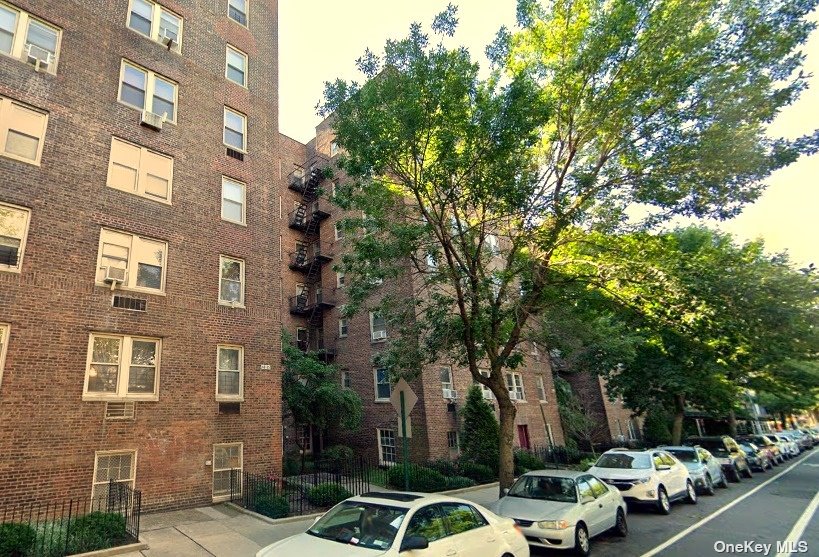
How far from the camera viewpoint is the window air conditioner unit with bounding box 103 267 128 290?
1177cm

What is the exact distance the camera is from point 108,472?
10844 millimetres

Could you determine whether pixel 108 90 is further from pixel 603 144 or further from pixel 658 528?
pixel 658 528

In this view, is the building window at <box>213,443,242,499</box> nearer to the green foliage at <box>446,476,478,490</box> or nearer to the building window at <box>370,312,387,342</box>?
the green foliage at <box>446,476,478,490</box>

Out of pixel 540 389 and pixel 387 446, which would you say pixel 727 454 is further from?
pixel 387 446

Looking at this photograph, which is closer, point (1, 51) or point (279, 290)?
point (1, 51)

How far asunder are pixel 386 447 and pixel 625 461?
1106cm

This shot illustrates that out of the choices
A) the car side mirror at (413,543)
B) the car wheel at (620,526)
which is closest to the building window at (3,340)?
the car side mirror at (413,543)

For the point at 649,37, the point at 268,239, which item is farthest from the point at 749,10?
the point at 268,239

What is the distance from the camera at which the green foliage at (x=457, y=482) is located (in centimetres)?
1555

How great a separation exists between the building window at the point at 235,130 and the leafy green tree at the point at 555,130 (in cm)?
520

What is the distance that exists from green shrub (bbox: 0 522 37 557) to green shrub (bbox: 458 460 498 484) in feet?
44.9

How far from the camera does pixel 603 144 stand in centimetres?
1225

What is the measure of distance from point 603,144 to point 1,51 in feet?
53.0

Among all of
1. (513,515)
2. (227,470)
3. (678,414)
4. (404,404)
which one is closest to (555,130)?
(404,404)
